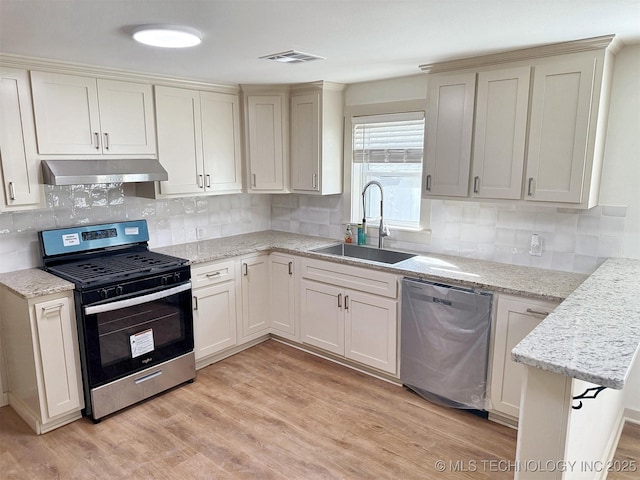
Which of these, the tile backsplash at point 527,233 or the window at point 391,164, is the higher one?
the window at point 391,164

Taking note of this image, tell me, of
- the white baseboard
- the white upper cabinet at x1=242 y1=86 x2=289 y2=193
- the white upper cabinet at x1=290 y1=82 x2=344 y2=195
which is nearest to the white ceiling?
the white upper cabinet at x1=290 y1=82 x2=344 y2=195

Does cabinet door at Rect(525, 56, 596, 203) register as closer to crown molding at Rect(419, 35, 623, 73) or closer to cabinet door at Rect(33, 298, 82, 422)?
crown molding at Rect(419, 35, 623, 73)

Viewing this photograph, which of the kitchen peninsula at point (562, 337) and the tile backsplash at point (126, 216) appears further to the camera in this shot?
the tile backsplash at point (126, 216)

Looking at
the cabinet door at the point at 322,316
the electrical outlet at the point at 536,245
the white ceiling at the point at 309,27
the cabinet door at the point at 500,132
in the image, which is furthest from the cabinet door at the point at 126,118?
the electrical outlet at the point at 536,245

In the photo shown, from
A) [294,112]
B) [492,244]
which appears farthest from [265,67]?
[492,244]

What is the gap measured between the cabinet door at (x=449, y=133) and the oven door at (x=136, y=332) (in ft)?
6.47

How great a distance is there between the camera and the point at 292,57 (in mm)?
2730

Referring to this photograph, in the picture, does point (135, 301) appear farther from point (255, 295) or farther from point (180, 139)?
point (180, 139)

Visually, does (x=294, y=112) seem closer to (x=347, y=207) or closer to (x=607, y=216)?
(x=347, y=207)

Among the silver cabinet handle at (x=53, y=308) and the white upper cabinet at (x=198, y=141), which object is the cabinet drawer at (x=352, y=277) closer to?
the white upper cabinet at (x=198, y=141)

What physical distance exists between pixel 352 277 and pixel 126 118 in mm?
2024

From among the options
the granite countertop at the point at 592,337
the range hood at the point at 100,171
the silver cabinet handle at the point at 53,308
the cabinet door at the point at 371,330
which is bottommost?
the cabinet door at the point at 371,330

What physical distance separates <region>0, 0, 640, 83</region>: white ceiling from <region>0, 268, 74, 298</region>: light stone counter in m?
1.35

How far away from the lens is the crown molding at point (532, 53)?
7.81 feet
